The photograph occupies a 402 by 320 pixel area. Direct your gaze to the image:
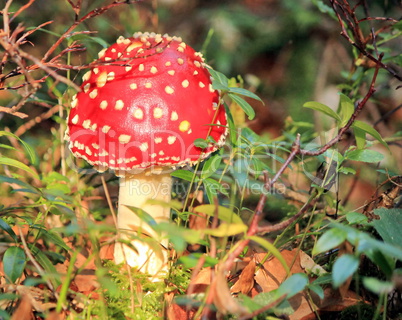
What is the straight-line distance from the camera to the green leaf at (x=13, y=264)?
154cm

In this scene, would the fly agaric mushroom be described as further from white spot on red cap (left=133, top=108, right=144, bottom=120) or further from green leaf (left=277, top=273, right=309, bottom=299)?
green leaf (left=277, top=273, right=309, bottom=299)

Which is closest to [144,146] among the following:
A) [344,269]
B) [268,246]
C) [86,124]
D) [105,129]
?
[105,129]

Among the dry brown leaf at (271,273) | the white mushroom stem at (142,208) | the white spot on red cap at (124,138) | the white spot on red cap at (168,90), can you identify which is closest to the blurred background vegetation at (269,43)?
the white mushroom stem at (142,208)

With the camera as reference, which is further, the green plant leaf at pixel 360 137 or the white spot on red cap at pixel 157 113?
the white spot on red cap at pixel 157 113

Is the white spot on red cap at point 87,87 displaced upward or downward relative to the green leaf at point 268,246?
upward

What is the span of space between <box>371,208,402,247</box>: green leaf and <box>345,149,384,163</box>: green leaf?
0.21 m

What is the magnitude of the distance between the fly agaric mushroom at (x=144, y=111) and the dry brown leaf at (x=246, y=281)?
1.34ft

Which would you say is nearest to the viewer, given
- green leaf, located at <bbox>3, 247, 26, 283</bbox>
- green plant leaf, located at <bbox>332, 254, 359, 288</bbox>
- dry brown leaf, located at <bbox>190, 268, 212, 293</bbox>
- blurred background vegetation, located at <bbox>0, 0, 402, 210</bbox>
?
green plant leaf, located at <bbox>332, 254, 359, 288</bbox>

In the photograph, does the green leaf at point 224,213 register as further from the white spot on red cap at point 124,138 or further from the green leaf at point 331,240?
the white spot on red cap at point 124,138

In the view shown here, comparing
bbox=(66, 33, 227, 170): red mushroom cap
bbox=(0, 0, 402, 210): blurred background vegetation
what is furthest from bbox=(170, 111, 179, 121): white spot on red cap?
bbox=(0, 0, 402, 210): blurred background vegetation

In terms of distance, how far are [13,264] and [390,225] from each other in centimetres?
146

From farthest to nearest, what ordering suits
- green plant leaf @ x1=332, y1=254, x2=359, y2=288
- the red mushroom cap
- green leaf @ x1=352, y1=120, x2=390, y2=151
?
the red mushroom cap
green leaf @ x1=352, y1=120, x2=390, y2=151
green plant leaf @ x1=332, y1=254, x2=359, y2=288

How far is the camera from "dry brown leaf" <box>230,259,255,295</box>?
184 cm

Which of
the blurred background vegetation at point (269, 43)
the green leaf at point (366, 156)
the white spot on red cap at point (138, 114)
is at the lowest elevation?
the green leaf at point (366, 156)
